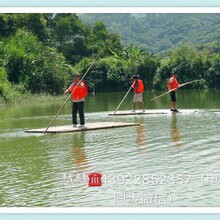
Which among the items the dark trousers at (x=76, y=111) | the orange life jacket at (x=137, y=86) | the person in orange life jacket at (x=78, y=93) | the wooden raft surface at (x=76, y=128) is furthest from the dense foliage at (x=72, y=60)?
the orange life jacket at (x=137, y=86)

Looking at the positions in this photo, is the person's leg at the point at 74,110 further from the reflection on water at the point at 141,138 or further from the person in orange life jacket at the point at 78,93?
the reflection on water at the point at 141,138

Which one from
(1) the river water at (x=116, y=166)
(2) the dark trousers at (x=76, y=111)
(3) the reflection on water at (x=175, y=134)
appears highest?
(2) the dark trousers at (x=76, y=111)

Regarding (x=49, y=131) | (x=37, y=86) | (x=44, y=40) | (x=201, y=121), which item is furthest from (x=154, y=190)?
(x=44, y=40)

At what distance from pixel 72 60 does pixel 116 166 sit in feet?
181

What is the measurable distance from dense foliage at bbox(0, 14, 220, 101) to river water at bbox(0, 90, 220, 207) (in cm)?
311

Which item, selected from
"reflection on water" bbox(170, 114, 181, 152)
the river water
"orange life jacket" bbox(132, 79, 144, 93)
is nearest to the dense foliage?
"orange life jacket" bbox(132, 79, 144, 93)

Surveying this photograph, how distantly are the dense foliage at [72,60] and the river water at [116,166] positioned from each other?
122 inches

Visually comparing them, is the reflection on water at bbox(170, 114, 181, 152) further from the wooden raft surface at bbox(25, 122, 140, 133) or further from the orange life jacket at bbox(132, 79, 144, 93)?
the orange life jacket at bbox(132, 79, 144, 93)

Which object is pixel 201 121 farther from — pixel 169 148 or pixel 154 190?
pixel 154 190

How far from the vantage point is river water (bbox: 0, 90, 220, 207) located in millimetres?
8320

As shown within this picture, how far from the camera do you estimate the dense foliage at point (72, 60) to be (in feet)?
125

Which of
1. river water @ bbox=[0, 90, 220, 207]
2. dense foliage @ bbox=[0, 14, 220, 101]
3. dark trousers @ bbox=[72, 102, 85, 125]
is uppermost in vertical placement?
dense foliage @ bbox=[0, 14, 220, 101]

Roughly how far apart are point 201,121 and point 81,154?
19.6 feet

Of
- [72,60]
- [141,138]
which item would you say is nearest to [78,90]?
[141,138]
